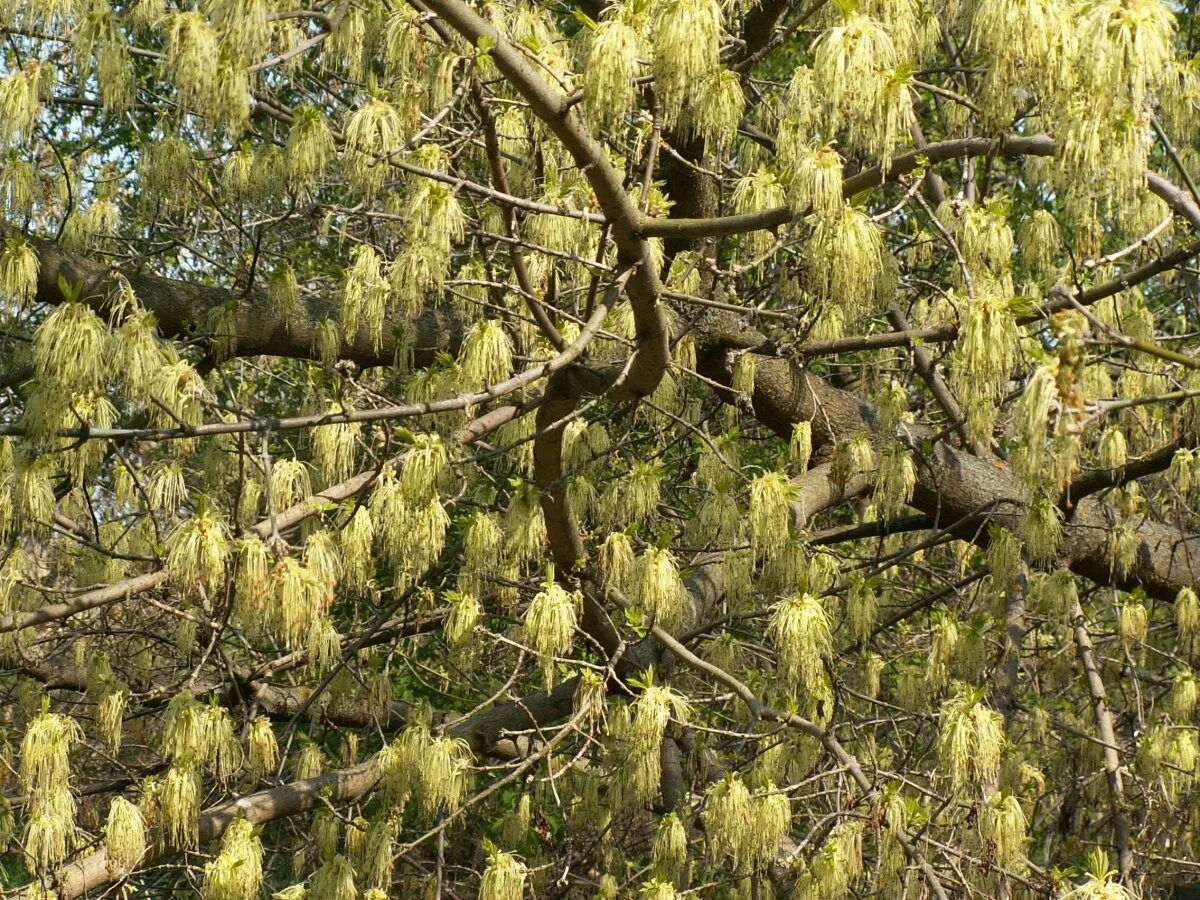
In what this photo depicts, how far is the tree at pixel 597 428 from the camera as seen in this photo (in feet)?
8.23

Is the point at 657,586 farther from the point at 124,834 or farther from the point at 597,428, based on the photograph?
the point at 124,834

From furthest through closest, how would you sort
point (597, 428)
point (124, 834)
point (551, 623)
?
point (597, 428) < point (124, 834) < point (551, 623)

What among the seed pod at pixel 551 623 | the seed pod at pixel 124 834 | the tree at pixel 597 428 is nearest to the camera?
the tree at pixel 597 428

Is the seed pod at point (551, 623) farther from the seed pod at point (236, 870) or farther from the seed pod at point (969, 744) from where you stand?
the seed pod at point (969, 744)

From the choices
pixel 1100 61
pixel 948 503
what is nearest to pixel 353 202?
pixel 948 503

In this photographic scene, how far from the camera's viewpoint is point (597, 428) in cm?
358

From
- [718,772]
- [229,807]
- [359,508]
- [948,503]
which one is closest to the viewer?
[359,508]

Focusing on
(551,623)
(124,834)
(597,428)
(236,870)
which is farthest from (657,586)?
(124,834)

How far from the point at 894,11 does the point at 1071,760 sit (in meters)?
3.38

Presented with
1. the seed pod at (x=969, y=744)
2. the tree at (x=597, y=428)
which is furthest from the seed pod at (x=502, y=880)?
the seed pod at (x=969, y=744)

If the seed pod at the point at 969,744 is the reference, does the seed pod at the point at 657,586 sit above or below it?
above

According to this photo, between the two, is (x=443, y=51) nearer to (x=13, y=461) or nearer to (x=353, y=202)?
(x=13, y=461)

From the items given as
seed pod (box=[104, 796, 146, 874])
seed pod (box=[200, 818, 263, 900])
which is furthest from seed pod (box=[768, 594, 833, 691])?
seed pod (box=[104, 796, 146, 874])

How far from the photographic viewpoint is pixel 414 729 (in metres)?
3.25
